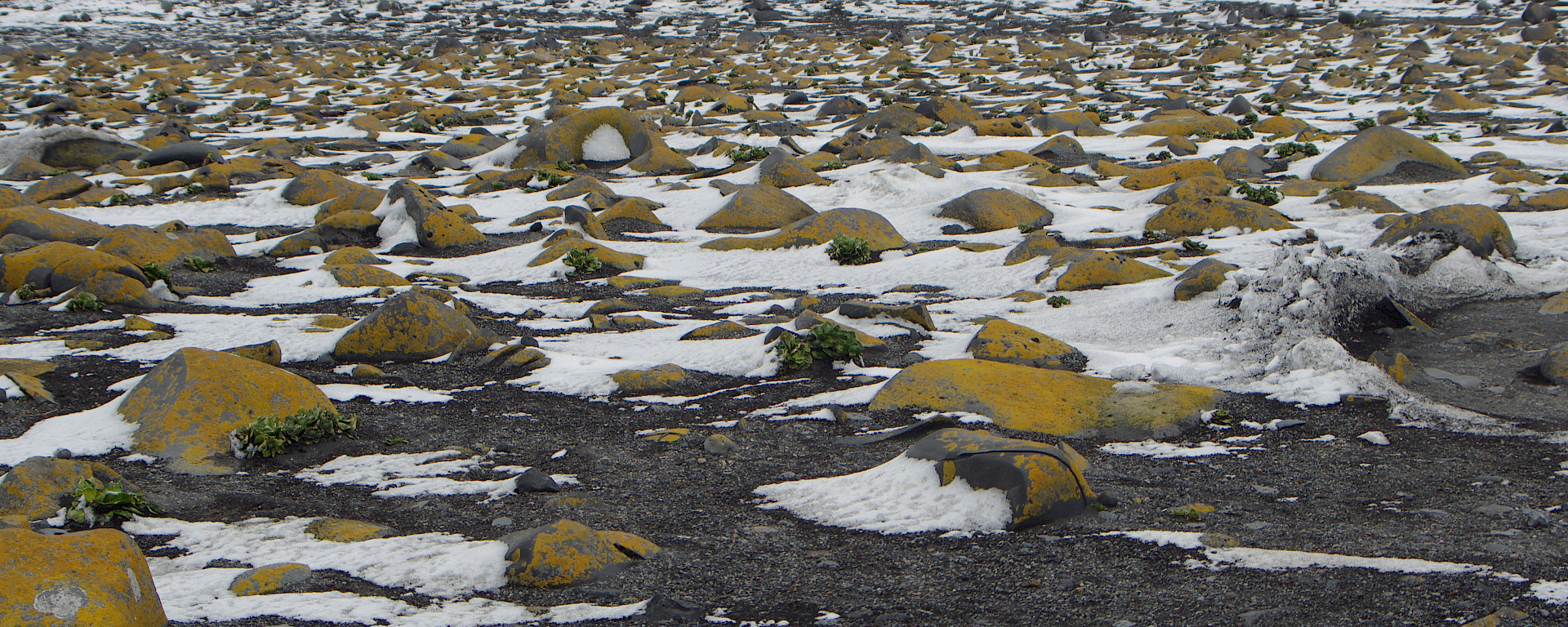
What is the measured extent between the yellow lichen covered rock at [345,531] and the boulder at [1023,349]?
4.37 m

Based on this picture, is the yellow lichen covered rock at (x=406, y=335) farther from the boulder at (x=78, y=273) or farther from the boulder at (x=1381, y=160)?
the boulder at (x=1381, y=160)

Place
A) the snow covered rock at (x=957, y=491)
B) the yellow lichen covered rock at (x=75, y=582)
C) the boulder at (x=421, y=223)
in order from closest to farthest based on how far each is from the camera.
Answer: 1. the yellow lichen covered rock at (x=75, y=582)
2. the snow covered rock at (x=957, y=491)
3. the boulder at (x=421, y=223)

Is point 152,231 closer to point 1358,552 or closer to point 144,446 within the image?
point 144,446

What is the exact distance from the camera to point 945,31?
125ft

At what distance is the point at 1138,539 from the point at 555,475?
3.20 meters

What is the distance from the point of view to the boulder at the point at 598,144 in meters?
17.8

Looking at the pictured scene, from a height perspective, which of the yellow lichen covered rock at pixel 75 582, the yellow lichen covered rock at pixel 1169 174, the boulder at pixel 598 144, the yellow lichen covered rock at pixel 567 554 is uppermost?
the yellow lichen covered rock at pixel 75 582

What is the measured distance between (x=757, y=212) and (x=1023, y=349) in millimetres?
6322

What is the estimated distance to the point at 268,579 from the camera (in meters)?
4.43

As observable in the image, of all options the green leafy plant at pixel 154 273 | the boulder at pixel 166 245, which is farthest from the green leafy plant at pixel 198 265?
the green leafy plant at pixel 154 273

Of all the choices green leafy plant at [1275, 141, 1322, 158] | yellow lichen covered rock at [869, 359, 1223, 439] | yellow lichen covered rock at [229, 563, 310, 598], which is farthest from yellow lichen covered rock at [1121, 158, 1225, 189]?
yellow lichen covered rock at [229, 563, 310, 598]

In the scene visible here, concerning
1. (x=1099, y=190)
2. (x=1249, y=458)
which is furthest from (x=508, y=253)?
(x=1249, y=458)

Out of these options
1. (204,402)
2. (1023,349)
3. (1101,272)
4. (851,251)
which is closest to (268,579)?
(204,402)

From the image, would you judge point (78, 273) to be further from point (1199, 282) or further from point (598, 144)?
point (1199, 282)
